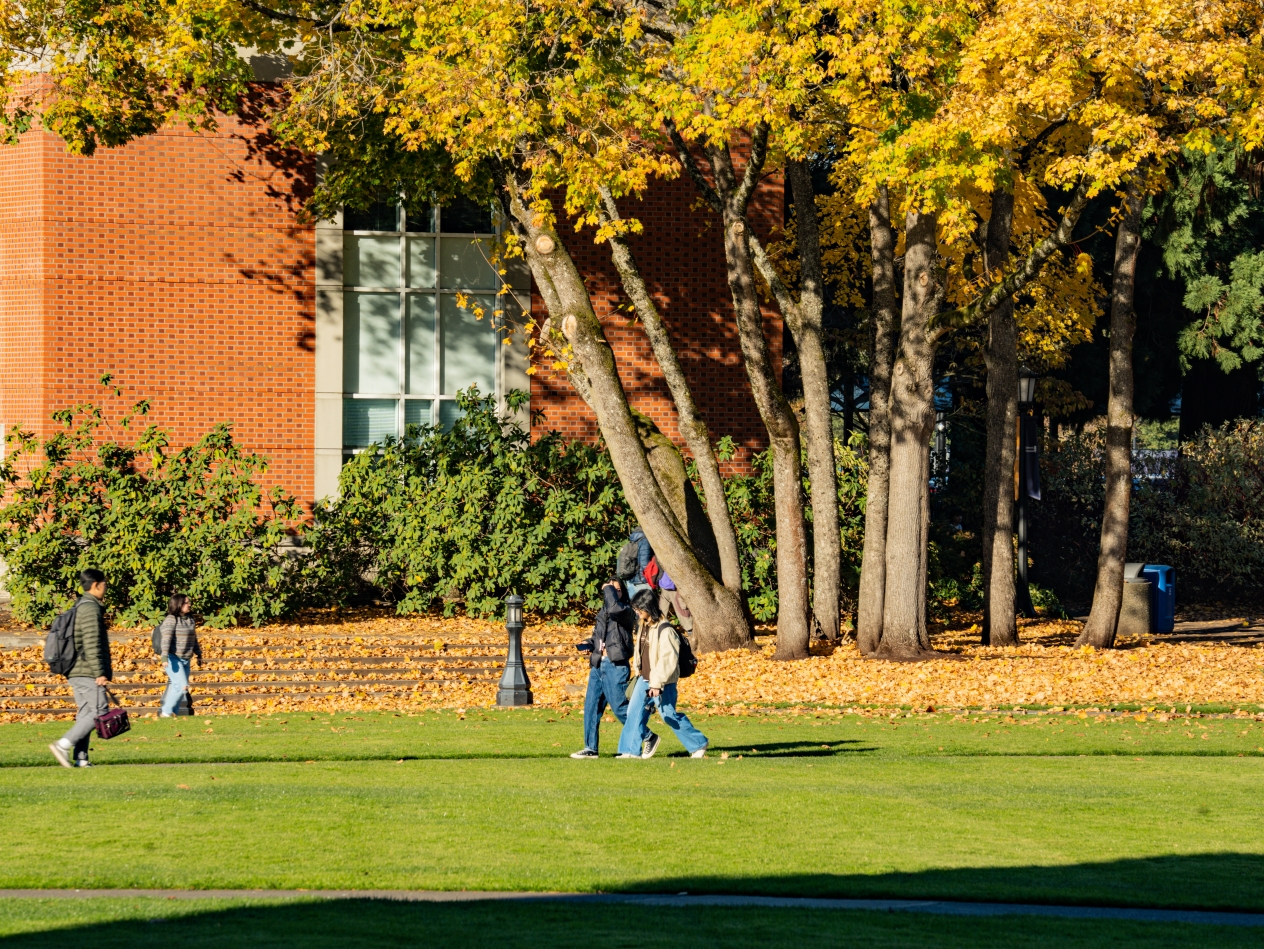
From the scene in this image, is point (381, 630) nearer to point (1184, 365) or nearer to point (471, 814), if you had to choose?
point (471, 814)

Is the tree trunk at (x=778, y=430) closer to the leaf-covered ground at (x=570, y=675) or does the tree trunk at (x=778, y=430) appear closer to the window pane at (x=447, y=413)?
the leaf-covered ground at (x=570, y=675)

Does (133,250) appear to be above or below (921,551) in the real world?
above

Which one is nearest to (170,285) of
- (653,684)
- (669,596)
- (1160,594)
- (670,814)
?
(669,596)

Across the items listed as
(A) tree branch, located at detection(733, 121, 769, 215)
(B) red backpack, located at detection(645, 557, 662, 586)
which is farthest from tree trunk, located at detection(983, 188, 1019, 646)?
(B) red backpack, located at detection(645, 557, 662, 586)

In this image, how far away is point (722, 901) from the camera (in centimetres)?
736

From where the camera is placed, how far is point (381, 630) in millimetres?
20797

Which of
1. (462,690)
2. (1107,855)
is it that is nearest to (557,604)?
(462,690)

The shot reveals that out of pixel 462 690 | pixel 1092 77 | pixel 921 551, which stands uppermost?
pixel 1092 77

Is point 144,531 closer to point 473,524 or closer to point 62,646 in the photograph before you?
point 473,524

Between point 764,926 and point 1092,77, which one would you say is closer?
point 764,926

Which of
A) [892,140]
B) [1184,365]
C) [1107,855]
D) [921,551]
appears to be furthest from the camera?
[1184,365]

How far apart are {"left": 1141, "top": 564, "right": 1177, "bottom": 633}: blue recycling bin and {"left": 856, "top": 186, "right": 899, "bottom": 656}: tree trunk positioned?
18.6 ft

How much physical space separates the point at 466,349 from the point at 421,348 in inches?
29.0

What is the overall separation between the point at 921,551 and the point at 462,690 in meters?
5.93
